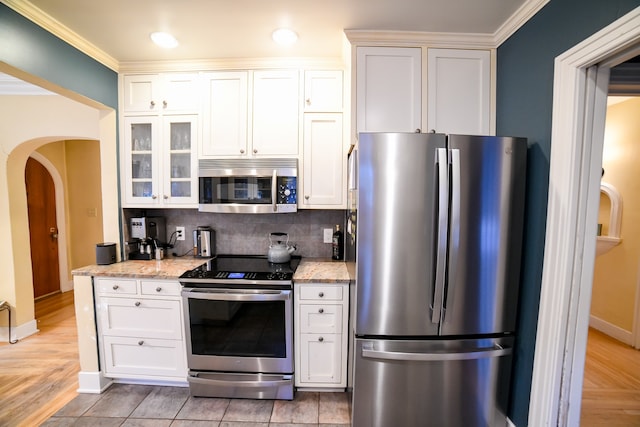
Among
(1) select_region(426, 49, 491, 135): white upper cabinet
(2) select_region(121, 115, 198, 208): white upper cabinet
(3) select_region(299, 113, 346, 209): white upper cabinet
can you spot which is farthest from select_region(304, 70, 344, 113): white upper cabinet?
(2) select_region(121, 115, 198, 208): white upper cabinet

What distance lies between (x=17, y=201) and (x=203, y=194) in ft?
7.58

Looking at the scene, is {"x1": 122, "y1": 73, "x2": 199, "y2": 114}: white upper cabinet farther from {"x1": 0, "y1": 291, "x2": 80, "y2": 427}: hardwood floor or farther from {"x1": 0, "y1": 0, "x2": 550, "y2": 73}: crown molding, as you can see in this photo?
{"x1": 0, "y1": 291, "x2": 80, "y2": 427}: hardwood floor

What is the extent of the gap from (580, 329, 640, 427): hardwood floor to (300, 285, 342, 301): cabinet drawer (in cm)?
183

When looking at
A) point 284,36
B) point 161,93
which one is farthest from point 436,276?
point 161,93

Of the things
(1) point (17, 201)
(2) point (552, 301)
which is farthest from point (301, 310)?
(1) point (17, 201)

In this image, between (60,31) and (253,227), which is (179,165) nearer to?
(253,227)

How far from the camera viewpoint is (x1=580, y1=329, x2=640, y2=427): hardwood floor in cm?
171

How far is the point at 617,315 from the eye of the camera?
2.67m

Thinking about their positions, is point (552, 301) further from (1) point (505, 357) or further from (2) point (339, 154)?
(2) point (339, 154)

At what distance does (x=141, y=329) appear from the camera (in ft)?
6.27

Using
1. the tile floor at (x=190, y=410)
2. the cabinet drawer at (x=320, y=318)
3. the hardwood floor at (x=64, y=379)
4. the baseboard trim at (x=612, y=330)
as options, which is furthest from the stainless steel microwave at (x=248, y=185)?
the baseboard trim at (x=612, y=330)

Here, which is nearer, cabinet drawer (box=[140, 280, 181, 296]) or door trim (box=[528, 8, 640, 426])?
door trim (box=[528, 8, 640, 426])

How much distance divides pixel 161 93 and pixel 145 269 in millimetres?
1477

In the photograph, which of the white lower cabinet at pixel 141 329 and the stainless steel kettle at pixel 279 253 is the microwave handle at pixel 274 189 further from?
the white lower cabinet at pixel 141 329
